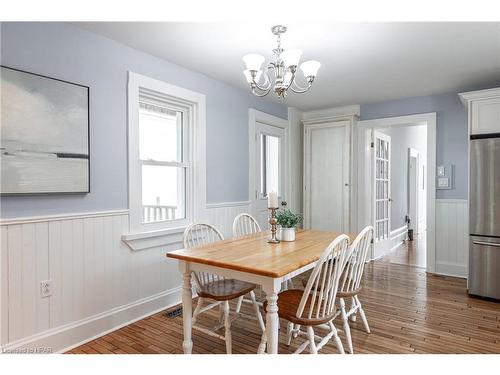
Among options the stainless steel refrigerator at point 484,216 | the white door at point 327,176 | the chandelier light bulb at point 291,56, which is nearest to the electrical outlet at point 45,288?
the chandelier light bulb at point 291,56

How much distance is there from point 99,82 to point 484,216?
389 centimetres

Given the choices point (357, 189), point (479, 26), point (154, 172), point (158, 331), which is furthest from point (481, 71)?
point (158, 331)

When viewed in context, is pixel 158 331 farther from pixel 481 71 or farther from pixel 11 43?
pixel 481 71

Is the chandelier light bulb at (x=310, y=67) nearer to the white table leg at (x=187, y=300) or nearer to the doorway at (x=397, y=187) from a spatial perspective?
the white table leg at (x=187, y=300)

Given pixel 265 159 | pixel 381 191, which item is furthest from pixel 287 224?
pixel 381 191

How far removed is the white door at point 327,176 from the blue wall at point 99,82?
6.53 feet

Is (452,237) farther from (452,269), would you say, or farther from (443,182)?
(443,182)

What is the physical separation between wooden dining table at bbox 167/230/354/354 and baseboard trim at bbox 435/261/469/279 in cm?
266

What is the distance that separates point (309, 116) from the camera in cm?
525

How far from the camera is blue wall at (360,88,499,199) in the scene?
4.14 m

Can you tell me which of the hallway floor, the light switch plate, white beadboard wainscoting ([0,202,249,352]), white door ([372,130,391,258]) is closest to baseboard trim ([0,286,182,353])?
white beadboard wainscoting ([0,202,249,352])

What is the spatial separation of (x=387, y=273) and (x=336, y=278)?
2814 millimetres

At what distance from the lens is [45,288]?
2.22 m

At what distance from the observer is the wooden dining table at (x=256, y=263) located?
1738 mm
